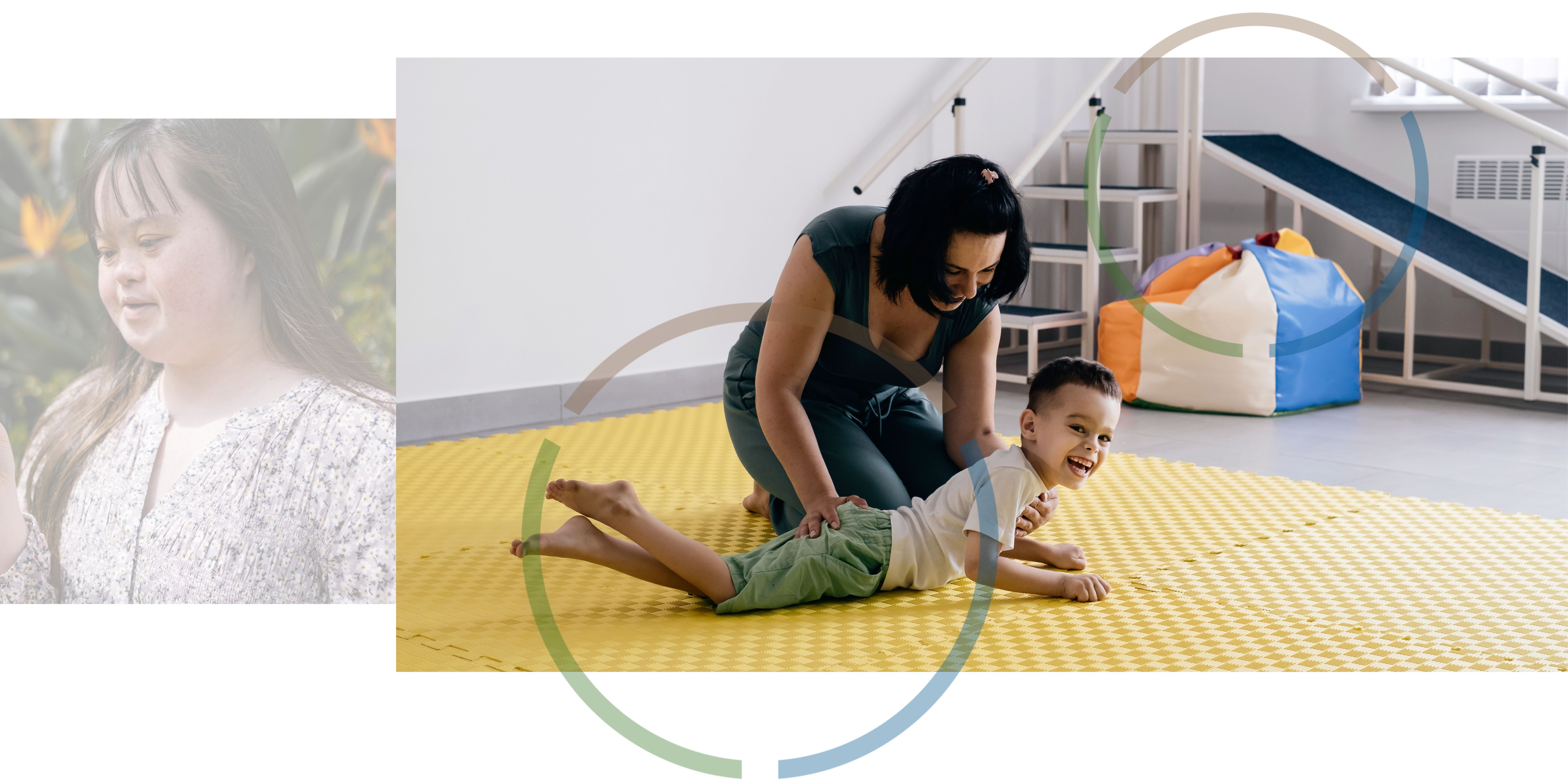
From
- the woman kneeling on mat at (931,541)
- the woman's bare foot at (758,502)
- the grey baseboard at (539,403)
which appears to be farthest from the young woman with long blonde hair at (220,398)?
the grey baseboard at (539,403)

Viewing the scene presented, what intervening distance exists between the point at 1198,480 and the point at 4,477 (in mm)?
2364

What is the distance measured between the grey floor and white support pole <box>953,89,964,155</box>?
2.92 feet

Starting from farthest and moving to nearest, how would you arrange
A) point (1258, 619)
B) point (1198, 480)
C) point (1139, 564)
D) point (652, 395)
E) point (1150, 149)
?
point (1150, 149)
point (652, 395)
point (1198, 480)
point (1139, 564)
point (1258, 619)

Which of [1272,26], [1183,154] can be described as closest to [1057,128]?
[1183,154]

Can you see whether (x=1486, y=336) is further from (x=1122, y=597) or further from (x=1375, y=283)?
(x=1122, y=597)

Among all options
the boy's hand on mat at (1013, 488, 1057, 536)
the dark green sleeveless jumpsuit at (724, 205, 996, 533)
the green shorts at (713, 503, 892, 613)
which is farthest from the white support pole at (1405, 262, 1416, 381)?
the green shorts at (713, 503, 892, 613)

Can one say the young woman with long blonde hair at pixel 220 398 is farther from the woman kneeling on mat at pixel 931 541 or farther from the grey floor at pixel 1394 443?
the grey floor at pixel 1394 443

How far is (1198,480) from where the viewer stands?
117 inches

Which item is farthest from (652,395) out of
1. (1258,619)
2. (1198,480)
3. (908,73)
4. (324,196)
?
(1258,619)

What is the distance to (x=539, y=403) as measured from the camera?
4004mm

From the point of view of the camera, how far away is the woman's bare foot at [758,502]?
8.66 feet

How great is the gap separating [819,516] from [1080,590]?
43cm

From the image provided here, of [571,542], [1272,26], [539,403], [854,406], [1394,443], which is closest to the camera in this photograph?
[571,542]

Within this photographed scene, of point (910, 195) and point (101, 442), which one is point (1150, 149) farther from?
point (101, 442)
